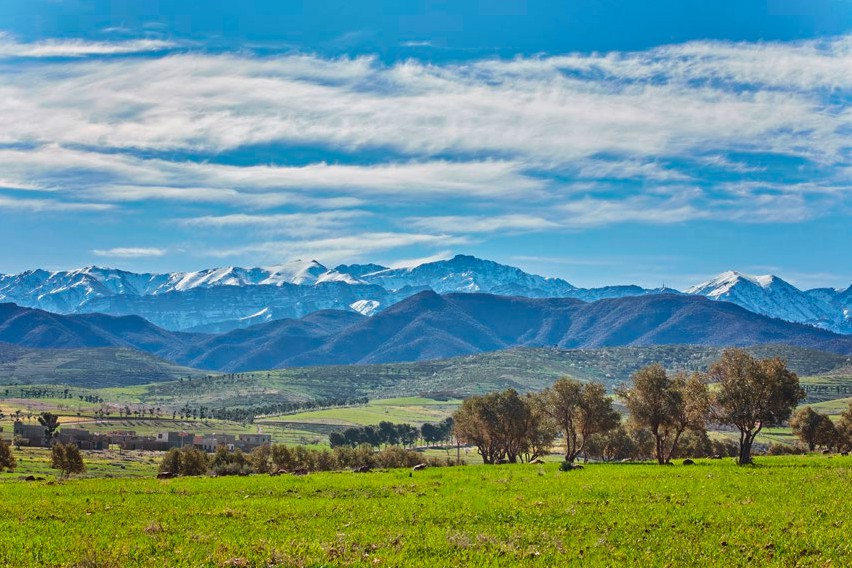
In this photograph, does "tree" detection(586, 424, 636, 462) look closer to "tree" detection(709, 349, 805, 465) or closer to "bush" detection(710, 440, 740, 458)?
"bush" detection(710, 440, 740, 458)

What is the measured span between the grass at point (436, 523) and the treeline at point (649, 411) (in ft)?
76.0

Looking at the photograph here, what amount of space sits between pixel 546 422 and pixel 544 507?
65.4 m

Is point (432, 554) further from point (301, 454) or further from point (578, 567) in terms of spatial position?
point (301, 454)

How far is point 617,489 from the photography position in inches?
1587

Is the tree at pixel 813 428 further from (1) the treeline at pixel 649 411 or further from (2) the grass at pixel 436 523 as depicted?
(2) the grass at pixel 436 523

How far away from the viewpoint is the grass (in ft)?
75.9

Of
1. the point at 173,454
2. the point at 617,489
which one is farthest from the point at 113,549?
the point at 173,454

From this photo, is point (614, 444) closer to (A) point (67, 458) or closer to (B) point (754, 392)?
(B) point (754, 392)

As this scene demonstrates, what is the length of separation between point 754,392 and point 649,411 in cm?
1143

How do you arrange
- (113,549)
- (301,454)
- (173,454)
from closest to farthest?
(113,549)
(173,454)
(301,454)

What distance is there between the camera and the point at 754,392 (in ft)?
225

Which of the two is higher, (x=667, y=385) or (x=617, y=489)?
(x=667, y=385)

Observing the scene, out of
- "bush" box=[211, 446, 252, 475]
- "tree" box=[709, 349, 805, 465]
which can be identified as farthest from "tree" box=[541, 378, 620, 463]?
"bush" box=[211, 446, 252, 475]

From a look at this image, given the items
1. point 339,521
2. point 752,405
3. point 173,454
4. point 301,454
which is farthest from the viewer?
point 301,454
